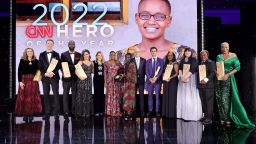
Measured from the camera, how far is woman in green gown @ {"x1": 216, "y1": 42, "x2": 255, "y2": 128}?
6.73 meters

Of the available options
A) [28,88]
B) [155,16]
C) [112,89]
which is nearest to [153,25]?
[155,16]

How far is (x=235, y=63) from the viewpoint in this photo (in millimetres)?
6793

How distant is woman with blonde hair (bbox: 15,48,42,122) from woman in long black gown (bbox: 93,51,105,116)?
1202 mm

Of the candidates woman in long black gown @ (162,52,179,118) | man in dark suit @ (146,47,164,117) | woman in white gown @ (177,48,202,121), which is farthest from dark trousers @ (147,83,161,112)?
woman in white gown @ (177,48,202,121)

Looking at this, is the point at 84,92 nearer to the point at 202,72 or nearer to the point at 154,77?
the point at 154,77

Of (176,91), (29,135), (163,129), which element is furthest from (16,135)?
(176,91)

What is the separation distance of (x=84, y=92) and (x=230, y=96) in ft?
9.80

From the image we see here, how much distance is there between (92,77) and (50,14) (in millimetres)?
1886

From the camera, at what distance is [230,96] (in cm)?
681

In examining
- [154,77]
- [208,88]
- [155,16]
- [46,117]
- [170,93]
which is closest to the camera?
[208,88]

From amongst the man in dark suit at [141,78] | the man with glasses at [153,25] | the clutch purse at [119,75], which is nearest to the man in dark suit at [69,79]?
the clutch purse at [119,75]

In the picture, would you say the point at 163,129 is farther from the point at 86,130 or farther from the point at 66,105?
the point at 66,105

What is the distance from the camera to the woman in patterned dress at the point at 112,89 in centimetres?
812

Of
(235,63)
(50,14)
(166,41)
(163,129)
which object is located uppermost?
(50,14)
